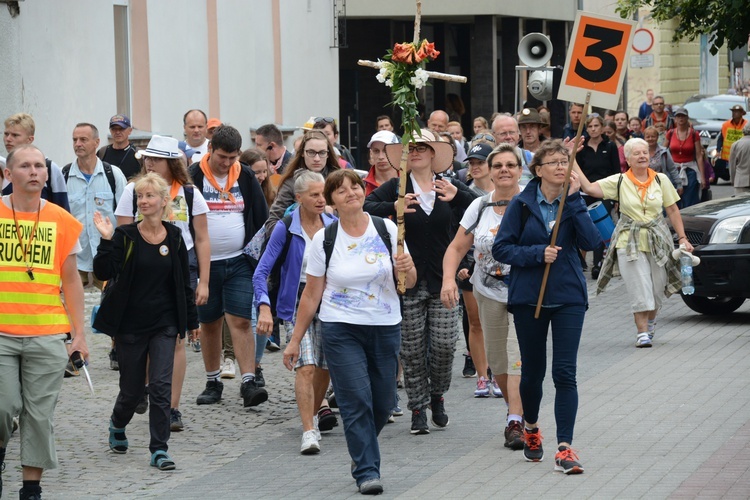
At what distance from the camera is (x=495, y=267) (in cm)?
920

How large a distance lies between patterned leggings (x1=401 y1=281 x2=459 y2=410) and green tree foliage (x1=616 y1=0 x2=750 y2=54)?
10.4 metres

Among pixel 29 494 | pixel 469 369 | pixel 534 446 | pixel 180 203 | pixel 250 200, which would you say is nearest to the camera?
pixel 29 494

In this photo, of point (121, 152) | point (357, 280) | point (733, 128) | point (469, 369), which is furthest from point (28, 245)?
point (733, 128)

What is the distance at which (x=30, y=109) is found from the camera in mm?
16562

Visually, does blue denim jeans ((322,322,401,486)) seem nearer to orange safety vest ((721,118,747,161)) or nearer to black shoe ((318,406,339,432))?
black shoe ((318,406,339,432))

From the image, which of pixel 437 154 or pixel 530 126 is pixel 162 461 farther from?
pixel 530 126

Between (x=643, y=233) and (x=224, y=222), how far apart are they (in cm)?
442

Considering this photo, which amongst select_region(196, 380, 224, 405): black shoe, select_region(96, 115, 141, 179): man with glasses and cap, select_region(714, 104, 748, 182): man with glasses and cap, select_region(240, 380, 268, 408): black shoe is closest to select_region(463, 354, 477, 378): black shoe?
select_region(240, 380, 268, 408): black shoe

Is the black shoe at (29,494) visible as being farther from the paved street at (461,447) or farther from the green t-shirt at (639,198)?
the green t-shirt at (639,198)

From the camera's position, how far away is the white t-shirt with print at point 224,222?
10.6 meters

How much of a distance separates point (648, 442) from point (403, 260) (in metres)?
2.06

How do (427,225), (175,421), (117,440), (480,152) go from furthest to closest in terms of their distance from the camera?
1. (480,152)
2. (175,421)
3. (427,225)
4. (117,440)

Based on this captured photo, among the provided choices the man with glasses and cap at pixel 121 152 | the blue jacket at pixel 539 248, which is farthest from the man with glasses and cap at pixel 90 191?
the blue jacket at pixel 539 248

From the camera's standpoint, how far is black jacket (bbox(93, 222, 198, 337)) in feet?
28.7
